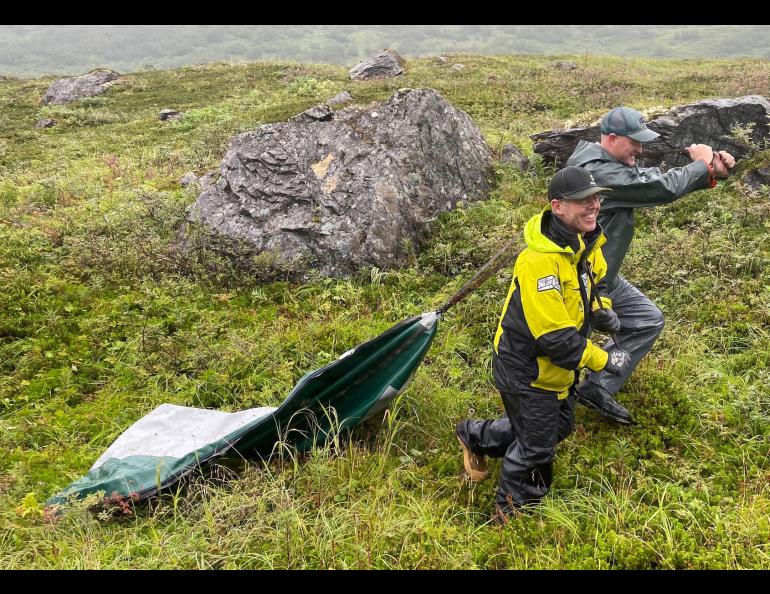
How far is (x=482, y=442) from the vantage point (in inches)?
176

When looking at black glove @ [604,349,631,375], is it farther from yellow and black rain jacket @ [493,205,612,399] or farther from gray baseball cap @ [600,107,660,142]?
gray baseball cap @ [600,107,660,142]

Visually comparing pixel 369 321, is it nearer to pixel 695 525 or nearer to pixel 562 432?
pixel 562 432

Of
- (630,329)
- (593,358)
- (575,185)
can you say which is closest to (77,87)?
(630,329)

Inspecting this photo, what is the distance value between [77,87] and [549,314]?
97.7ft

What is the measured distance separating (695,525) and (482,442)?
1.54 m

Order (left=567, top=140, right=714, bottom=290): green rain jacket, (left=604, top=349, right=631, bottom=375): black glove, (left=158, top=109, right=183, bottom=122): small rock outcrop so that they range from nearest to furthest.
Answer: (left=604, top=349, right=631, bottom=375): black glove → (left=567, top=140, right=714, bottom=290): green rain jacket → (left=158, top=109, right=183, bottom=122): small rock outcrop

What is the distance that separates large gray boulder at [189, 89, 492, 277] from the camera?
8.27 m

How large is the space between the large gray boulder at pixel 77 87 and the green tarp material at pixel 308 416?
85.1 ft

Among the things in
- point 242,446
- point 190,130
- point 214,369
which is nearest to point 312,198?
point 214,369

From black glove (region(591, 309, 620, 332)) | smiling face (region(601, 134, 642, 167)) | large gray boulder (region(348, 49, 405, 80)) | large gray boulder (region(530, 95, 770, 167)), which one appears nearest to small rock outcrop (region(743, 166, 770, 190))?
large gray boulder (region(530, 95, 770, 167))

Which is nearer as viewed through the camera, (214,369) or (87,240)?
(214,369)

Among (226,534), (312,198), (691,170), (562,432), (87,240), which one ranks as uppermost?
(691,170)

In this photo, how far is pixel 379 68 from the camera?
90.6ft

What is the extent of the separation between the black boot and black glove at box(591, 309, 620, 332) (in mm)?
917
